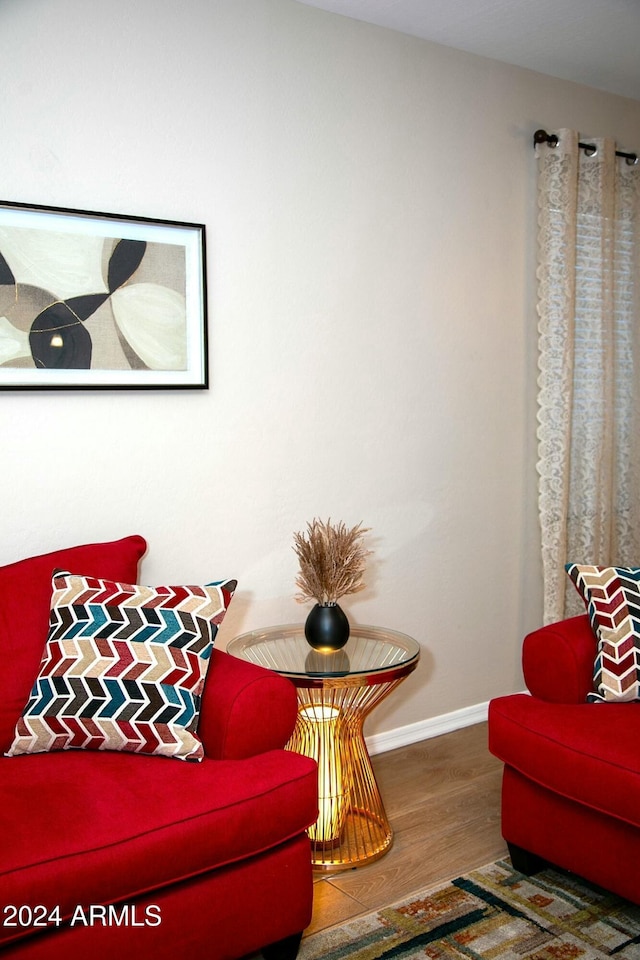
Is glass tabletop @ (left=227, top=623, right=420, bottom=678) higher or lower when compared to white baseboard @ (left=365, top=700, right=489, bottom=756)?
higher

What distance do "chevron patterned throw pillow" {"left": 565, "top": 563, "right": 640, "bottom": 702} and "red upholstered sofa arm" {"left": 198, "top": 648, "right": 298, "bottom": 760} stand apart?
3.01 ft

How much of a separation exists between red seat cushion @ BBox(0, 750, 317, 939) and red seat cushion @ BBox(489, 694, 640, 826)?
2.08ft

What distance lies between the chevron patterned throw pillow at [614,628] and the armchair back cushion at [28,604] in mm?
1331

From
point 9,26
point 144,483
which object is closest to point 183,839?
point 144,483

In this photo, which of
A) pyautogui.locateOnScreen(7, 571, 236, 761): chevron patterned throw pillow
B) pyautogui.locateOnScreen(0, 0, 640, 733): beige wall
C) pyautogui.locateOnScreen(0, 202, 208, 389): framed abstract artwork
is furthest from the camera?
pyautogui.locateOnScreen(0, 0, 640, 733): beige wall

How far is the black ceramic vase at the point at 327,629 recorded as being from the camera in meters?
2.62

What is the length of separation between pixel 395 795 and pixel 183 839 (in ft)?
4.23

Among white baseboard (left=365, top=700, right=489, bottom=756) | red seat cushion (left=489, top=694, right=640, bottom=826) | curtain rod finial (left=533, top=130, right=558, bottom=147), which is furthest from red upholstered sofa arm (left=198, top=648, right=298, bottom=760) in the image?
curtain rod finial (left=533, top=130, right=558, bottom=147)

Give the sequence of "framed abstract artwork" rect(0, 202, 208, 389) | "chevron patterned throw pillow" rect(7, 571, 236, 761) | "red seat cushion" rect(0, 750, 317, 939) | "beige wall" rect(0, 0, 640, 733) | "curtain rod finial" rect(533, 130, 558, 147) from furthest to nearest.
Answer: "curtain rod finial" rect(533, 130, 558, 147) < "beige wall" rect(0, 0, 640, 733) < "framed abstract artwork" rect(0, 202, 208, 389) < "chevron patterned throw pillow" rect(7, 571, 236, 761) < "red seat cushion" rect(0, 750, 317, 939)

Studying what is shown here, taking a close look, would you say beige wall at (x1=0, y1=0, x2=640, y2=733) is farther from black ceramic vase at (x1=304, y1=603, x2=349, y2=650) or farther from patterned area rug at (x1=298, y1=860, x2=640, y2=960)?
patterned area rug at (x1=298, y1=860, x2=640, y2=960)

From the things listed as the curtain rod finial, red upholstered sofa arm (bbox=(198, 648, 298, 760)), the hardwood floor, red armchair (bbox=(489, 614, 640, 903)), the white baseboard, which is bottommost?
the hardwood floor

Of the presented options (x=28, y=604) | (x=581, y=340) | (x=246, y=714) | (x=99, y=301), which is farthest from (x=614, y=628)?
(x=99, y=301)

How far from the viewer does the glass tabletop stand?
247 centimetres

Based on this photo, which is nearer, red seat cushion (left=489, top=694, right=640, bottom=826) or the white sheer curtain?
red seat cushion (left=489, top=694, right=640, bottom=826)
